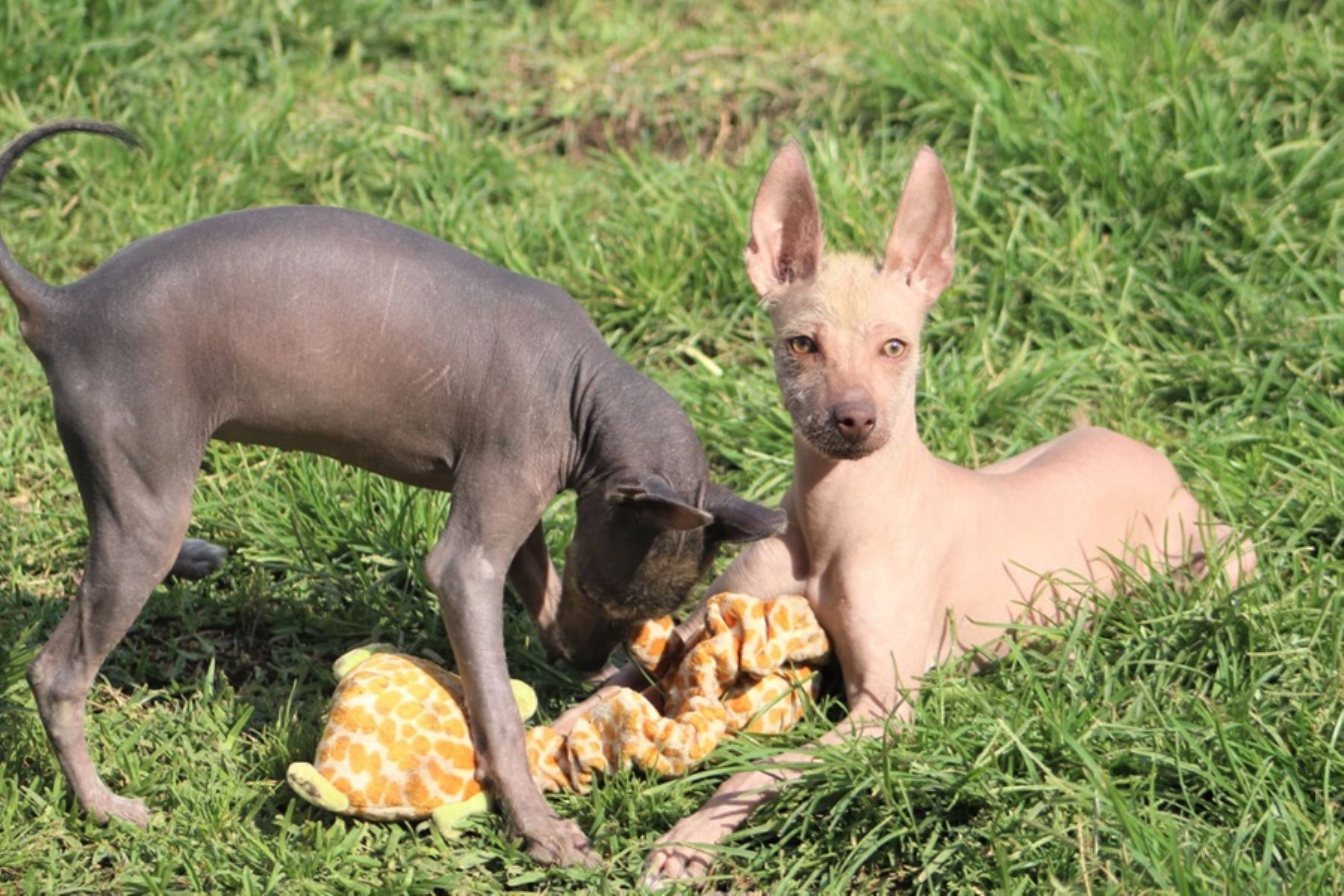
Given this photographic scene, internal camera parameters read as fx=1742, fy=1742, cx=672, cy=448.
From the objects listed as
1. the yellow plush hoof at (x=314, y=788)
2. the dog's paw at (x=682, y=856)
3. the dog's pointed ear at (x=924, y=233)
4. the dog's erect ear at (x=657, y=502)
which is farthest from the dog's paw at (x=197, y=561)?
the dog's pointed ear at (x=924, y=233)

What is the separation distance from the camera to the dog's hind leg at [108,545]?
4.22 m

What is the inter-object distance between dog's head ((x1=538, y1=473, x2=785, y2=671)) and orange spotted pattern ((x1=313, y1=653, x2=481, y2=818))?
0.50 m

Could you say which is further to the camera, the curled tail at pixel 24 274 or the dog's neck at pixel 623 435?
the dog's neck at pixel 623 435

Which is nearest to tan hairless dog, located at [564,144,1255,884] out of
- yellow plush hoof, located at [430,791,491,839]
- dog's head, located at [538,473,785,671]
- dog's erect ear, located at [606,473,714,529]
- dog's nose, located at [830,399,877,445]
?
dog's nose, located at [830,399,877,445]

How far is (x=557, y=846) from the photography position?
4.20 meters

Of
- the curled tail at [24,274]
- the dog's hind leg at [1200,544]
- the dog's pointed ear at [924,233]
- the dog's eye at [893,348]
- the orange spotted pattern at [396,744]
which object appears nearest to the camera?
the orange spotted pattern at [396,744]

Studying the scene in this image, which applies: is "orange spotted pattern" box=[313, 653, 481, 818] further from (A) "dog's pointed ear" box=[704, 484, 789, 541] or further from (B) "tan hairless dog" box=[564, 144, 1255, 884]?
(A) "dog's pointed ear" box=[704, 484, 789, 541]

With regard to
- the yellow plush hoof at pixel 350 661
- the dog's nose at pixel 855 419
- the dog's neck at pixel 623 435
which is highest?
the dog's nose at pixel 855 419

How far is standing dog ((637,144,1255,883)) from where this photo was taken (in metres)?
4.32

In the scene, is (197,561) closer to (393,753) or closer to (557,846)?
(393,753)

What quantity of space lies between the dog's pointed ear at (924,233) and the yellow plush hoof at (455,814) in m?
1.71

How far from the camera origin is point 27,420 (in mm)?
5949

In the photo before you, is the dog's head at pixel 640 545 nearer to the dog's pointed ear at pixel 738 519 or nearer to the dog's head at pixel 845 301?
the dog's pointed ear at pixel 738 519

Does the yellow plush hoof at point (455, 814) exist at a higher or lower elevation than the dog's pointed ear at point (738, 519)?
lower
